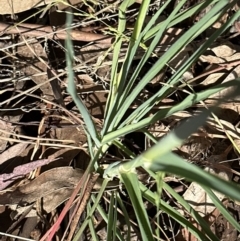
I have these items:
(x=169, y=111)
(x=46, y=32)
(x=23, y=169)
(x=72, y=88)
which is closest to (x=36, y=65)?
(x=46, y=32)

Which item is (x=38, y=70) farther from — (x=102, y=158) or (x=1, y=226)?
(x=1, y=226)

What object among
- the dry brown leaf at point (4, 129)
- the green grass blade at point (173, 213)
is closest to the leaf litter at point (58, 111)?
the dry brown leaf at point (4, 129)

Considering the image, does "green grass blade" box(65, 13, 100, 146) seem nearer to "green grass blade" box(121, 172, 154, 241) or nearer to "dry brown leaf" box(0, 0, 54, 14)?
"green grass blade" box(121, 172, 154, 241)

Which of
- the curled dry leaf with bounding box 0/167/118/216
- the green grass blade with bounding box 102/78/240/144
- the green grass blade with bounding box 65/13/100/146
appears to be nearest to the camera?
the green grass blade with bounding box 65/13/100/146

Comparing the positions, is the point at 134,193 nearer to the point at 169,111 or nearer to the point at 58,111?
the point at 169,111

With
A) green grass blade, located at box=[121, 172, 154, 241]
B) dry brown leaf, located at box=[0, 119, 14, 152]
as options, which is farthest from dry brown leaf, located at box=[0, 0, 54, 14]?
green grass blade, located at box=[121, 172, 154, 241]

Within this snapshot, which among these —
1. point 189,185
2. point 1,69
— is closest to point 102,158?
point 189,185

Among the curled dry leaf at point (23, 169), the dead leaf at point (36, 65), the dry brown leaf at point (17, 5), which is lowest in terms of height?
the curled dry leaf at point (23, 169)

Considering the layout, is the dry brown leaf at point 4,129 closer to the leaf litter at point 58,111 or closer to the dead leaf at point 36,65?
the leaf litter at point 58,111
